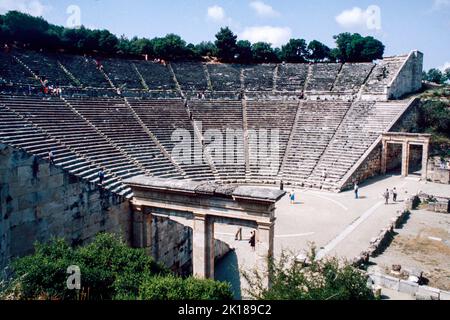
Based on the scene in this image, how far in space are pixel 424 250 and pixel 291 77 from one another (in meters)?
26.6

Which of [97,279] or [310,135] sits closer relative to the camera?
[97,279]

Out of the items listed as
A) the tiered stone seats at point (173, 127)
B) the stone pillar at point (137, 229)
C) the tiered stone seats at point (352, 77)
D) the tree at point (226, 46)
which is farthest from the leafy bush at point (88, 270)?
the tree at point (226, 46)

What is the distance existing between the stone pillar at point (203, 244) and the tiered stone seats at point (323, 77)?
89.3 ft

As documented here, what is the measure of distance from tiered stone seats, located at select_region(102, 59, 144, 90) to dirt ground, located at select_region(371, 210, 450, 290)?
24.6 meters

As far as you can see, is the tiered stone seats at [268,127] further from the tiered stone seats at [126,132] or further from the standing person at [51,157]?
the standing person at [51,157]

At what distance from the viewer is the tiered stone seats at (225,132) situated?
26128mm

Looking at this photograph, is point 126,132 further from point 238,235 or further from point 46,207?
point 46,207

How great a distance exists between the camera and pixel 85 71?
33.0 metres

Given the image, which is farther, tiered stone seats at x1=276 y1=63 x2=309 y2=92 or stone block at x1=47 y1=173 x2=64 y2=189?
tiered stone seats at x1=276 y1=63 x2=309 y2=92

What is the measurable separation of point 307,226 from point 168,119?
560 inches

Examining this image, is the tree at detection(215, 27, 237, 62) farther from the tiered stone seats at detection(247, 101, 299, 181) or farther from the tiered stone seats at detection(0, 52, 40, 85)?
the tiered stone seats at detection(0, 52, 40, 85)

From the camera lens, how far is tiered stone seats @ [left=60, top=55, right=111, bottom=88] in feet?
104

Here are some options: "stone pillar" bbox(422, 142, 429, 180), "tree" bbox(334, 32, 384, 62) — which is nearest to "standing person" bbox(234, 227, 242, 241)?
"stone pillar" bbox(422, 142, 429, 180)

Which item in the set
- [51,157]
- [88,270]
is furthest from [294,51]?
[88,270]
